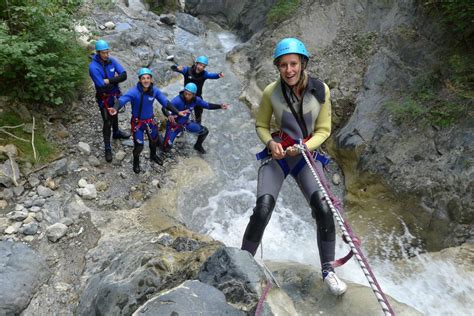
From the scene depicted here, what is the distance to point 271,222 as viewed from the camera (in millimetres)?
6691

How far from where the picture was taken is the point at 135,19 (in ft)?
47.8

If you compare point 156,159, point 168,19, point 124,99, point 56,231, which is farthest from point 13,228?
point 168,19

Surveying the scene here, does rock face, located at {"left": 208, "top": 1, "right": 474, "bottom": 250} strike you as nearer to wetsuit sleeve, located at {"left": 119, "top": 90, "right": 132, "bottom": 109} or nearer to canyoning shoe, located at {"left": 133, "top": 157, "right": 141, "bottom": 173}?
canyoning shoe, located at {"left": 133, "top": 157, "right": 141, "bottom": 173}

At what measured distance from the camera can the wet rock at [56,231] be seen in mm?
5100

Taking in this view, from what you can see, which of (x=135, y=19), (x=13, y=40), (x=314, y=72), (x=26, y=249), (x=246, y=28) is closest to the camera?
(x=26, y=249)

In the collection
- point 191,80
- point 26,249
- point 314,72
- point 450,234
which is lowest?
point 26,249

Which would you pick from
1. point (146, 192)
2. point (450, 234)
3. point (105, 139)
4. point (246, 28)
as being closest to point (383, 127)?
point (450, 234)

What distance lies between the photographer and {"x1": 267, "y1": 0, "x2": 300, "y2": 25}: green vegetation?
12.7m

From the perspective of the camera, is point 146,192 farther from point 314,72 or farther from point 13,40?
point 314,72

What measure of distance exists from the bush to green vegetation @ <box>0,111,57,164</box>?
0.45 metres

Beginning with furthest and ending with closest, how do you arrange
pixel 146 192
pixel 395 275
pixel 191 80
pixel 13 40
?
1. pixel 191 80
2. pixel 146 192
3. pixel 13 40
4. pixel 395 275

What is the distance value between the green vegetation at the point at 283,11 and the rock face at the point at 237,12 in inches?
72.2

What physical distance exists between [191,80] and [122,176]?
126 inches

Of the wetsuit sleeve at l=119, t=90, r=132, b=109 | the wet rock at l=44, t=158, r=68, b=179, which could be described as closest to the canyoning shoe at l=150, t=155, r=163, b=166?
the wetsuit sleeve at l=119, t=90, r=132, b=109
